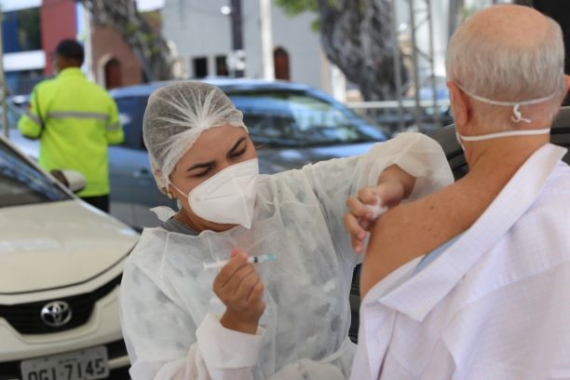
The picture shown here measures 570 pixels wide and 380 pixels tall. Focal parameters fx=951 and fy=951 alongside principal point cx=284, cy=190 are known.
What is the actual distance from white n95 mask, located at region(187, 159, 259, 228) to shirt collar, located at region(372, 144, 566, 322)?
1.81 ft

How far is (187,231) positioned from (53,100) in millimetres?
4449

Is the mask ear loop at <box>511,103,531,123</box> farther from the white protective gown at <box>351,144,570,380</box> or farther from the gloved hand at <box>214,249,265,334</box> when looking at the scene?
the gloved hand at <box>214,249,265,334</box>

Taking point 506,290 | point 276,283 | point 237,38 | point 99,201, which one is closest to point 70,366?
point 276,283

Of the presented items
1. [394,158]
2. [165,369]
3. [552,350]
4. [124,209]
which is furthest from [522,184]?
[124,209]

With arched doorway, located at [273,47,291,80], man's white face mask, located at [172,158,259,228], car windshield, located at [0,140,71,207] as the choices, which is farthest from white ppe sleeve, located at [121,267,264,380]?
arched doorway, located at [273,47,291,80]

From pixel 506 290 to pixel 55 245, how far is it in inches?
122

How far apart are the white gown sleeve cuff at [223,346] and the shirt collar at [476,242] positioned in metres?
0.36

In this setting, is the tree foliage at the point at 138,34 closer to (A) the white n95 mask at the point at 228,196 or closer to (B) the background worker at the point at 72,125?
(B) the background worker at the point at 72,125

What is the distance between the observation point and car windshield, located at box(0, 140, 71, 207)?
4898 mm

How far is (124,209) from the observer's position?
7.75 metres

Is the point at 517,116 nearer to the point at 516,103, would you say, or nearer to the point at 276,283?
the point at 516,103

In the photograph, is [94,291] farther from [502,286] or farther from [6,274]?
[502,286]

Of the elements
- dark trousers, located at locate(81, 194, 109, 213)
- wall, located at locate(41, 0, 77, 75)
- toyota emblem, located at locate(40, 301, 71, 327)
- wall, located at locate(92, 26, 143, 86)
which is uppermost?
wall, located at locate(41, 0, 77, 75)

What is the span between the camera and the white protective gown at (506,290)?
152 cm
